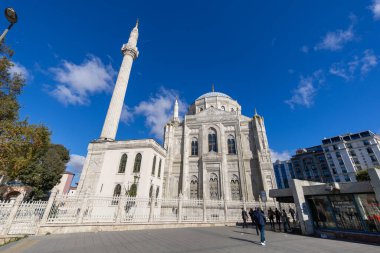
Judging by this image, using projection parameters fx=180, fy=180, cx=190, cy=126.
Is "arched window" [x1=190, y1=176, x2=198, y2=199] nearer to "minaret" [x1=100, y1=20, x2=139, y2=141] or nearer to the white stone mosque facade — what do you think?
→ the white stone mosque facade

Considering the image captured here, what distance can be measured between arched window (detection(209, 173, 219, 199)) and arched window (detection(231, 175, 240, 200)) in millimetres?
2016

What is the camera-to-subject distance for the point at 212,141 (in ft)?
89.6

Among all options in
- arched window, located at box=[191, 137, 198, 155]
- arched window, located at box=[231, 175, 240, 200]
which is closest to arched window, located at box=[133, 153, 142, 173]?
arched window, located at box=[191, 137, 198, 155]

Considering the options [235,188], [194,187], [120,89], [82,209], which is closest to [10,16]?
[82,209]

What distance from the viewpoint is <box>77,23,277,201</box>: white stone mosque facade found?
20500 millimetres

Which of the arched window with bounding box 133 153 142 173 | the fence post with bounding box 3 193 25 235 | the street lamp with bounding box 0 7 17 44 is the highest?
the street lamp with bounding box 0 7 17 44

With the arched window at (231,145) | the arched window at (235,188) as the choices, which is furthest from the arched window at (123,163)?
the arched window at (231,145)

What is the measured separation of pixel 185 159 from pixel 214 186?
211 inches

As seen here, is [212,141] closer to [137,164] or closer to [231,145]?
[231,145]

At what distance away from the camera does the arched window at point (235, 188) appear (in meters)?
23.0

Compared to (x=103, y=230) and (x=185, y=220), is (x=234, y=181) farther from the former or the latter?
(x=103, y=230)

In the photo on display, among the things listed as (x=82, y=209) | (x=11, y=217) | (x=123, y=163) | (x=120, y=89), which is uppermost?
(x=120, y=89)

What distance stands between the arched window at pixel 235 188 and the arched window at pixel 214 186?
6.61 ft

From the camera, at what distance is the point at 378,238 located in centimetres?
724
